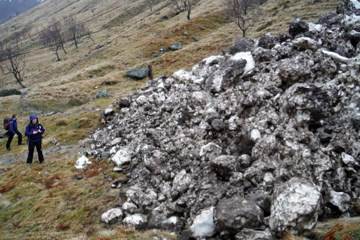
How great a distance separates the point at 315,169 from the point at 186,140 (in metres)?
8.09

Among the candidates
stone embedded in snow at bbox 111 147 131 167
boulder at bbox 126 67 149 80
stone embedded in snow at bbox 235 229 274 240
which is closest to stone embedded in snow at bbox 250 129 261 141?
stone embedded in snow at bbox 235 229 274 240

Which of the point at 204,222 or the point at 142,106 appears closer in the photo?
the point at 204,222

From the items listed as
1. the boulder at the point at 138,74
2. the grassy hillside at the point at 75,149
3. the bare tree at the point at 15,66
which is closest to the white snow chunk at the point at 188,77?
the grassy hillside at the point at 75,149

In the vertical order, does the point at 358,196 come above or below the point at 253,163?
below

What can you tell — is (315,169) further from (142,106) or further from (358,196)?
(142,106)

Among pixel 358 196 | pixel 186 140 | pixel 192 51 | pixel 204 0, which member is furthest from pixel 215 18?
pixel 358 196

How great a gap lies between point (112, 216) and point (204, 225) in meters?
5.21

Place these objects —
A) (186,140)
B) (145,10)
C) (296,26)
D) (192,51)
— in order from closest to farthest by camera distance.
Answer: (186,140) < (296,26) < (192,51) < (145,10)

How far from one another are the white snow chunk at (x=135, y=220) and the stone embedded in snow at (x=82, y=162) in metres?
9.65

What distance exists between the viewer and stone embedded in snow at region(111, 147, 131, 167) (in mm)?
23859

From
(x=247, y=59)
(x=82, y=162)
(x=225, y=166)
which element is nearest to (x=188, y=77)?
(x=247, y=59)

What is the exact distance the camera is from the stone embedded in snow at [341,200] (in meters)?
14.4

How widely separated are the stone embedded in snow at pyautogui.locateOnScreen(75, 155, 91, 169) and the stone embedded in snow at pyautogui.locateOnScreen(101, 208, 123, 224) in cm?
841

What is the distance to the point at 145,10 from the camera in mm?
180250
